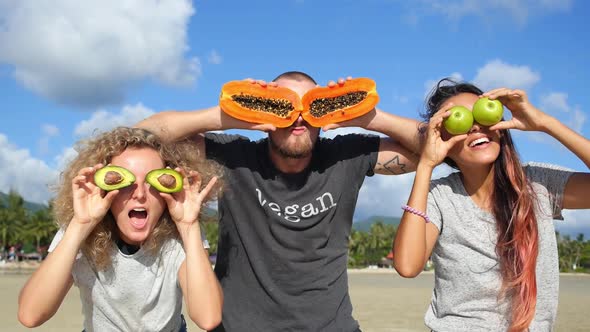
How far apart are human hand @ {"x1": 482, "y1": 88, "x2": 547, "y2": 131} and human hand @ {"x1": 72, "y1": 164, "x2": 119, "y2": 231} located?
9.02 ft

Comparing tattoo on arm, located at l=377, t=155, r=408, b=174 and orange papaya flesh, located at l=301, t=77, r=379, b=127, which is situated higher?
Answer: orange papaya flesh, located at l=301, t=77, r=379, b=127

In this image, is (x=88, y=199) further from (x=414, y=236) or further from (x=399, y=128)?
(x=399, y=128)

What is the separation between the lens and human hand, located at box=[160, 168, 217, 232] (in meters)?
3.73

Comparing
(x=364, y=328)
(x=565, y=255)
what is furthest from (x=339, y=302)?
(x=565, y=255)

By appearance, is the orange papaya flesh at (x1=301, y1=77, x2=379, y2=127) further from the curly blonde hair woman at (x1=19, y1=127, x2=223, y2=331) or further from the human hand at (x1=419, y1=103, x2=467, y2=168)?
the curly blonde hair woman at (x1=19, y1=127, x2=223, y2=331)

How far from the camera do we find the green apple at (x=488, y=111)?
376 centimetres

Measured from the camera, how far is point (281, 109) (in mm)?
4355

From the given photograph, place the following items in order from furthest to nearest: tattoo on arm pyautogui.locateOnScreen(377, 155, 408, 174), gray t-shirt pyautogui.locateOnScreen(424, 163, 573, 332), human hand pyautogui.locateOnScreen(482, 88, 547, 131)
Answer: tattoo on arm pyautogui.locateOnScreen(377, 155, 408, 174) < human hand pyautogui.locateOnScreen(482, 88, 547, 131) < gray t-shirt pyautogui.locateOnScreen(424, 163, 573, 332)

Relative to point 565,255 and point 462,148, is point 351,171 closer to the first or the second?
point 462,148

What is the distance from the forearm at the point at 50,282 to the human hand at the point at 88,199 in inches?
3.9

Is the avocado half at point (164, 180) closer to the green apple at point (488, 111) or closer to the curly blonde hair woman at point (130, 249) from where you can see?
the curly blonde hair woman at point (130, 249)

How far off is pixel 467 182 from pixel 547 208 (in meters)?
0.58

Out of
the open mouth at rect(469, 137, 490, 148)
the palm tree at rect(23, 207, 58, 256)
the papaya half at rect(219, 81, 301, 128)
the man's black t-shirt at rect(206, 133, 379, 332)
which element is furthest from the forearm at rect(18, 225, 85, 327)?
the palm tree at rect(23, 207, 58, 256)

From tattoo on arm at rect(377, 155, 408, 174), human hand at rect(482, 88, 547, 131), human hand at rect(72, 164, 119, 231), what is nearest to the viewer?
human hand at rect(72, 164, 119, 231)
